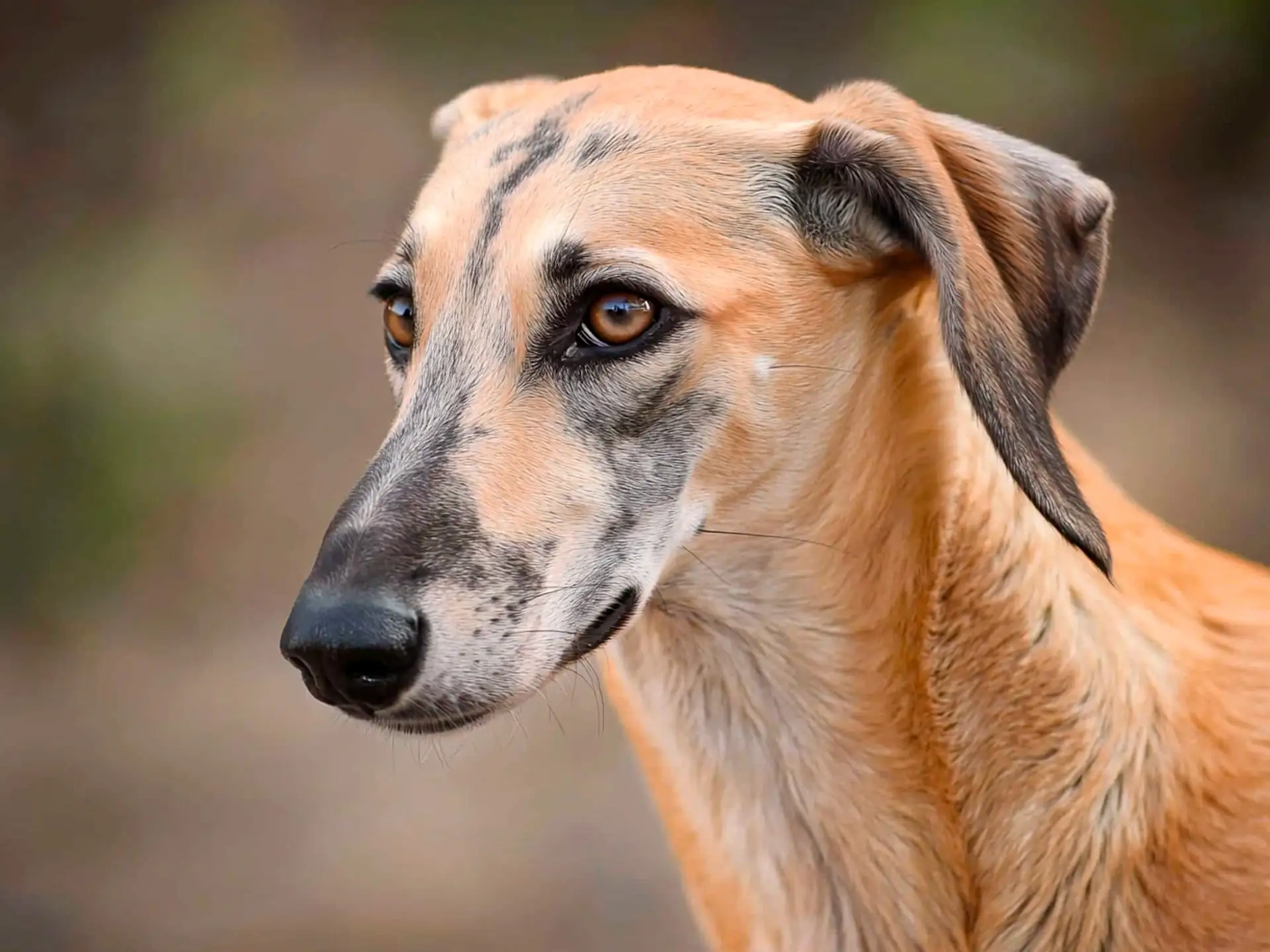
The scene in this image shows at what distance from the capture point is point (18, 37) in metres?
3.94

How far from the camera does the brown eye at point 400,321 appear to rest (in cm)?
204

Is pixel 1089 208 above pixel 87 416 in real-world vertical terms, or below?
above

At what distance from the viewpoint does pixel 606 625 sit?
5.90 ft

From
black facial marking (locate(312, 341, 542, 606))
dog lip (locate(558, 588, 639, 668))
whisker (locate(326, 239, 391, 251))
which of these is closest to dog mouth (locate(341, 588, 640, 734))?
dog lip (locate(558, 588, 639, 668))

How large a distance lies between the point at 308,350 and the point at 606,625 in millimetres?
2698

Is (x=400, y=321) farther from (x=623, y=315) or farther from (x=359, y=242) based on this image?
(x=359, y=242)

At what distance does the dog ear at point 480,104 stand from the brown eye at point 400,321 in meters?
0.33

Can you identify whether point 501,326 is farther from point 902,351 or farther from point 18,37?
point 18,37

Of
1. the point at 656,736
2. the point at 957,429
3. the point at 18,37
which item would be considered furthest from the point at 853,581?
the point at 18,37

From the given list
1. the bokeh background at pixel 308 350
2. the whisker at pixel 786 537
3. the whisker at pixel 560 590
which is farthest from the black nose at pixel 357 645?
the bokeh background at pixel 308 350

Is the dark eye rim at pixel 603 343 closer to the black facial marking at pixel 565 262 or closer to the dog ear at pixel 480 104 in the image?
the black facial marking at pixel 565 262

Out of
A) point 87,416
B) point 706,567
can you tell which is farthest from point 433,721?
point 87,416

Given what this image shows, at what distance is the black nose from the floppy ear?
30.4 inches

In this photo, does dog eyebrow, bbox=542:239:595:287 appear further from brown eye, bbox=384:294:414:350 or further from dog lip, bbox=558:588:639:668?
dog lip, bbox=558:588:639:668
